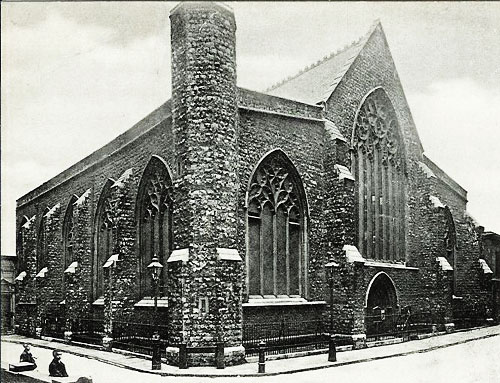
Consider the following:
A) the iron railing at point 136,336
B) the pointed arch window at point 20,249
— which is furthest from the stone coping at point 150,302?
the pointed arch window at point 20,249

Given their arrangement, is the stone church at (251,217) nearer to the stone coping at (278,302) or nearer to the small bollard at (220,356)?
the stone coping at (278,302)

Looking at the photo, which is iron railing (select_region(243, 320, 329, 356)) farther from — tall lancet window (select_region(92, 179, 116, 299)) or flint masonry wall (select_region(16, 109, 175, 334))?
tall lancet window (select_region(92, 179, 116, 299))

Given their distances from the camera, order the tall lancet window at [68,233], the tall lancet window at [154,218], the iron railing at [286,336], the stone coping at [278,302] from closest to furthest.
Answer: the iron railing at [286,336] < the stone coping at [278,302] < the tall lancet window at [154,218] < the tall lancet window at [68,233]

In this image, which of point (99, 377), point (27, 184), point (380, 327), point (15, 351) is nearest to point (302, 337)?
point (380, 327)

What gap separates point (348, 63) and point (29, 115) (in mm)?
14865

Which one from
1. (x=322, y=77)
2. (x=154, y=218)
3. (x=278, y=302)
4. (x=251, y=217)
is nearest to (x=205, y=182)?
(x=251, y=217)

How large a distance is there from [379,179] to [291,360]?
964 cm

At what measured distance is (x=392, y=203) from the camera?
1009 inches

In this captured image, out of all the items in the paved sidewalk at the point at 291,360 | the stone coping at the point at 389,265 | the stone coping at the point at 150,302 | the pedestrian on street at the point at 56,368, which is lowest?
the paved sidewalk at the point at 291,360

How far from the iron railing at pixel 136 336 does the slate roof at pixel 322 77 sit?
9.74 m

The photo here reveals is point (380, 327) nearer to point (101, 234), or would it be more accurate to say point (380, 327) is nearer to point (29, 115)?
point (101, 234)

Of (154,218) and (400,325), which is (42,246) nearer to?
(154,218)

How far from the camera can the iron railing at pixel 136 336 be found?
20312 mm

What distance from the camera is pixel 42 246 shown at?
93.7ft
